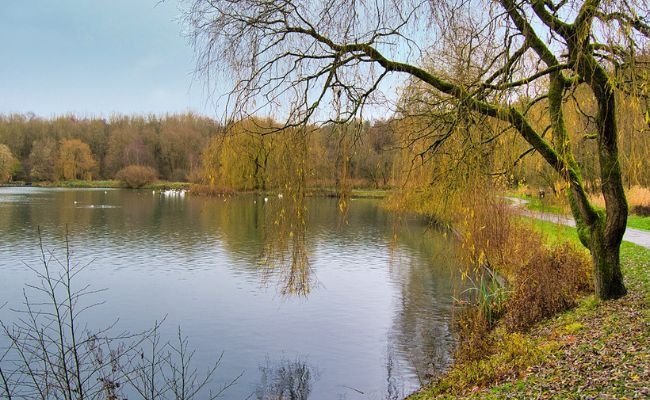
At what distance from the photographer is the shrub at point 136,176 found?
6016 cm

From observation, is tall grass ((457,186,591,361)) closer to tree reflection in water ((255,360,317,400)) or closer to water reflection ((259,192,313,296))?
water reflection ((259,192,313,296))

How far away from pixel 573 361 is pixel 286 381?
11.9 ft

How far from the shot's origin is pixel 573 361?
15.3ft

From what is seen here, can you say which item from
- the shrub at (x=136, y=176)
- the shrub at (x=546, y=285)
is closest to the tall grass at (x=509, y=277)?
the shrub at (x=546, y=285)

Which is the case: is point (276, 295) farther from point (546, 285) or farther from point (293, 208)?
point (293, 208)

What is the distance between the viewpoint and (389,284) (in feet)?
42.4

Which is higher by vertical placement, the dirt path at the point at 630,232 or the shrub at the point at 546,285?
the dirt path at the point at 630,232

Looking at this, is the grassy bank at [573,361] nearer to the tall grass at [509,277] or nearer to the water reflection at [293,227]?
the tall grass at [509,277]

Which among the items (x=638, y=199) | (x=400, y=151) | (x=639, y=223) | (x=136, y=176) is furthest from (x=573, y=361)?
(x=136, y=176)

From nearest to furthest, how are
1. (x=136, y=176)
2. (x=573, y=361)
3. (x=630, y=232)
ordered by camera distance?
(x=573, y=361), (x=630, y=232), (x=136, y=176)

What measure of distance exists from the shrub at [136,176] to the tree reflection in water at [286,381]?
56.1 m

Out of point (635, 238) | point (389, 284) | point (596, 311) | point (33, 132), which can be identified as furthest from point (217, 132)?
point (33, 132)

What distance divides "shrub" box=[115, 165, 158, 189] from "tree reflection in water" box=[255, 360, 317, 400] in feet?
184

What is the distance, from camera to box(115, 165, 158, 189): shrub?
60156mm
